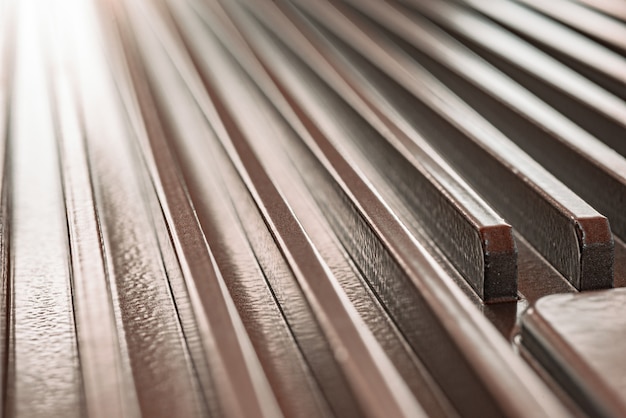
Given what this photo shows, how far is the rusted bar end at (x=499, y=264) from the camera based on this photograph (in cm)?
62

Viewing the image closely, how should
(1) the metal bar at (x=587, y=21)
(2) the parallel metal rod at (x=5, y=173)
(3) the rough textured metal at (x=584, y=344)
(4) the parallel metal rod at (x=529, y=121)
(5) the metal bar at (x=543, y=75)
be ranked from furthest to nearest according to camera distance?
(1) the metal bar at (x=587, y=21), (5) the metal bar at (x=543, y=75), (4) the parallel metal rod at (x=529, y=121), (2) the parallel metal rod at (x=5, y=173), (3) the rough textured metal at (x=584, y=344)

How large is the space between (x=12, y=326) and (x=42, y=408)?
10 cm

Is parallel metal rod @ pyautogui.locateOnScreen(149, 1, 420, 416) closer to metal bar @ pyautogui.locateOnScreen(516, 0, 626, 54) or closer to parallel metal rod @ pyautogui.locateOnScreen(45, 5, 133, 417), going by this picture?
parallel metal rod @ pyautogui.locateOnScreen(45, 5, 133, 417)

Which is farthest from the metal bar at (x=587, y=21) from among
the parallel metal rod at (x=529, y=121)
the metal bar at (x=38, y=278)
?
the metal bar at (x=38, y=278)

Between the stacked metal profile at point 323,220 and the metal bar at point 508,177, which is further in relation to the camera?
the metal bar at point 508,177

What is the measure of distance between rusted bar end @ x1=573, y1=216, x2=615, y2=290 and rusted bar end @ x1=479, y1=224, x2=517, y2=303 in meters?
0.06

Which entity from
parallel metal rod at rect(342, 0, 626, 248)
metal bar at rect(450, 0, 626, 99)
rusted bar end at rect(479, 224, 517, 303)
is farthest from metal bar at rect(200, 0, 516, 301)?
metal bar at rect(450, 0, 626, 99)

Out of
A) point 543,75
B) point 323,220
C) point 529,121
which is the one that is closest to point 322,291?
point 323,220

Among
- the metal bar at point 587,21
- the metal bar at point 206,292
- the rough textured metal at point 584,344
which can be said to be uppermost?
the metal bar at point 587,21

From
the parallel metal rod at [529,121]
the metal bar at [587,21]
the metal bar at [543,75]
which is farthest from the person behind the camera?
the metal bar at [587,21]

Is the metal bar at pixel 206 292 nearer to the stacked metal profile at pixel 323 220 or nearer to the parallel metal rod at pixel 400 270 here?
the stacked metal profile at pixel 323 220

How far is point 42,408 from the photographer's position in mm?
532

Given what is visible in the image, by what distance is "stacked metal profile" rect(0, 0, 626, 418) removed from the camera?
53 cm

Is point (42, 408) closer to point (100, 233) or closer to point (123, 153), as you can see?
point (100, 233)
